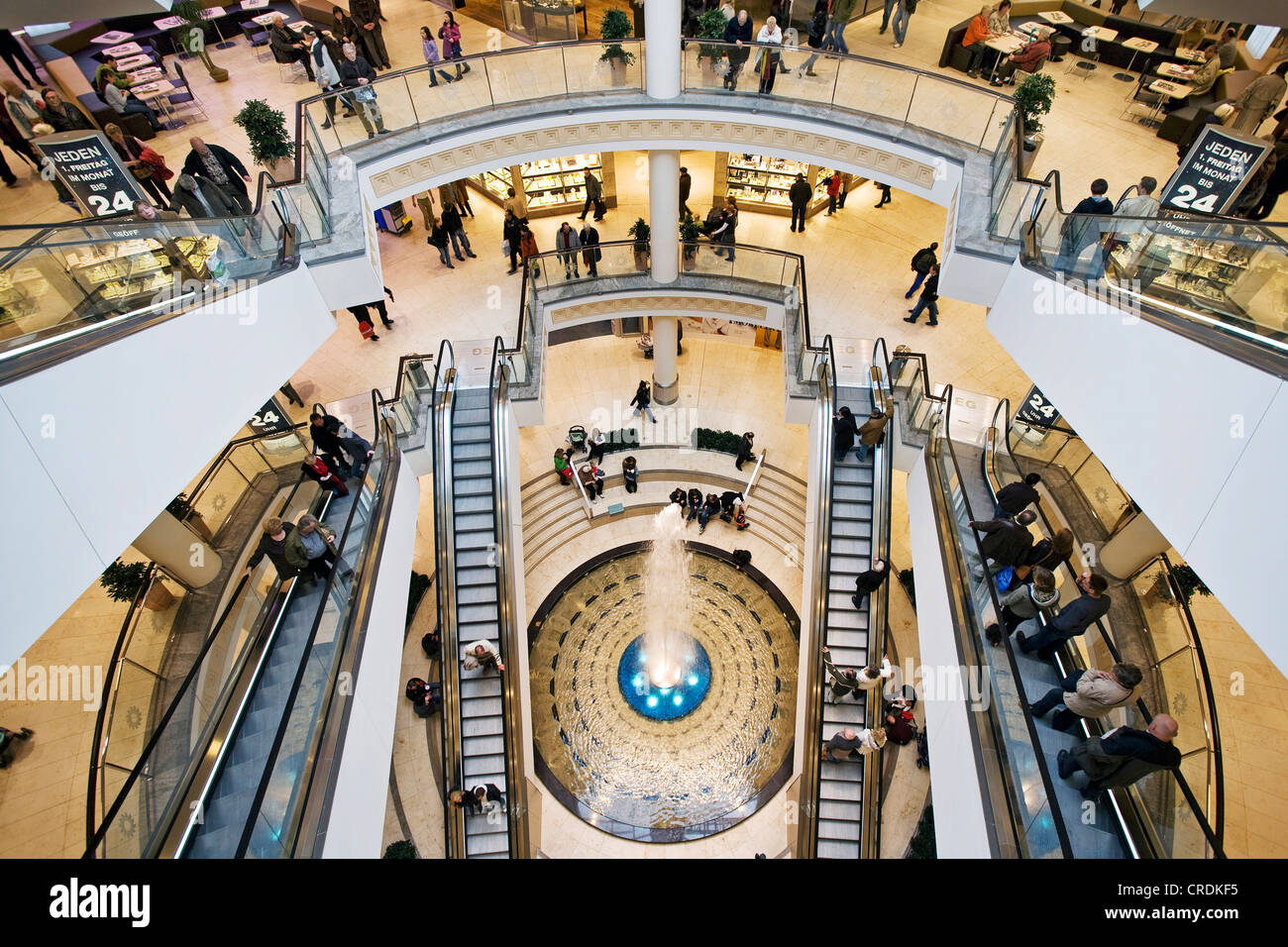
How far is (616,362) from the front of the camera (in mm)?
17562

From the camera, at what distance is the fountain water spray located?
43.6 feet

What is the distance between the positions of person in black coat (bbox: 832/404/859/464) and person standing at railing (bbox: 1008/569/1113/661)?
14.7ft

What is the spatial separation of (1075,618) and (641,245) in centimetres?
1076

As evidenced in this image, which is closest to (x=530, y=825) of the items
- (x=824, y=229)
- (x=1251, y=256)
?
(x=1251, y=256)

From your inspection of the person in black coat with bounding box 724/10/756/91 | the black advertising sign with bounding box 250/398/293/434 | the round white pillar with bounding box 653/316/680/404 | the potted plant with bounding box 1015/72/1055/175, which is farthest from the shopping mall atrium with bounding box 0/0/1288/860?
the black advertising sign with bounding box 250/398/293/434

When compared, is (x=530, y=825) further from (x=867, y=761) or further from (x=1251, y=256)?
(x=1251, y=256)

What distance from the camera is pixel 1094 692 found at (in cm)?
580

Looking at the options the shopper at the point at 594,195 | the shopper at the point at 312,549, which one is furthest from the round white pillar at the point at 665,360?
the shopper at the point at 312,549

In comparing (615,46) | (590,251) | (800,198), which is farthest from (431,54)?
(800,198)

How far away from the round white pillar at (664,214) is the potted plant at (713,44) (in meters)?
1.55

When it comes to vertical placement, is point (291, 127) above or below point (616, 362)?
above

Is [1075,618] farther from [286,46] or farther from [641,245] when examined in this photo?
[286,46]
